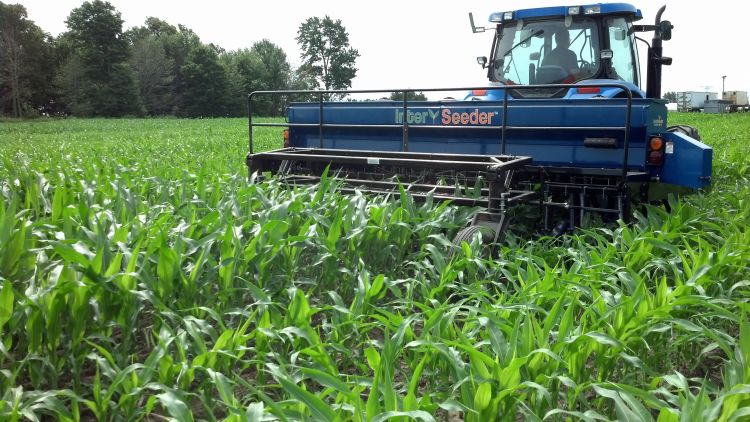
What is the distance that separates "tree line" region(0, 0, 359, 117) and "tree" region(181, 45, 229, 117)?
102 mm

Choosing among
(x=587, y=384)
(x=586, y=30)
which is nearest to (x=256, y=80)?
(x=586, y=30)

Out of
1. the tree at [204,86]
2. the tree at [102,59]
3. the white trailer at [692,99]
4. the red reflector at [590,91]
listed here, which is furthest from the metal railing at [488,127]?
the white trailer at [692,99]

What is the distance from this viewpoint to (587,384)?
6.99ft

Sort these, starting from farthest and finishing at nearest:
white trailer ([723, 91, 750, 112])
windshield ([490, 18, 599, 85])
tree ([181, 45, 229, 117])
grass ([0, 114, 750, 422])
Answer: white trailer ([723, 91, 750, 112]) → tree ([181, 45, 229, 117]) → windshield ([490, 18, 599, 85]) → grass ([0, 114, 750, 422])

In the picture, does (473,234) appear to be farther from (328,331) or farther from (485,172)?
(328,331)

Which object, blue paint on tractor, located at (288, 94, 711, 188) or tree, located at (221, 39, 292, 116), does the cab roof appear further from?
tree, located at (221, 39, 292, 116)

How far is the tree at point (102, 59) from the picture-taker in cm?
5384

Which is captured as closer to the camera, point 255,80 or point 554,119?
point 554,119

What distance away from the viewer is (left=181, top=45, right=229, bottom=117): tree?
6369 centimetres

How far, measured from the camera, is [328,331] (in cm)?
300

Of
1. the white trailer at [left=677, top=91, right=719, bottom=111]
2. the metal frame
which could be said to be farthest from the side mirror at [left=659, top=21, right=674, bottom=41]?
the white trailer at [left=677, top=91, right=719, bottom=111]

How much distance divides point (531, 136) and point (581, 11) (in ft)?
5.81

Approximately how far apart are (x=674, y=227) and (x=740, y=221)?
88cm

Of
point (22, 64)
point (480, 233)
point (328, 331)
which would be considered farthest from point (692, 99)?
point (328, 331)
